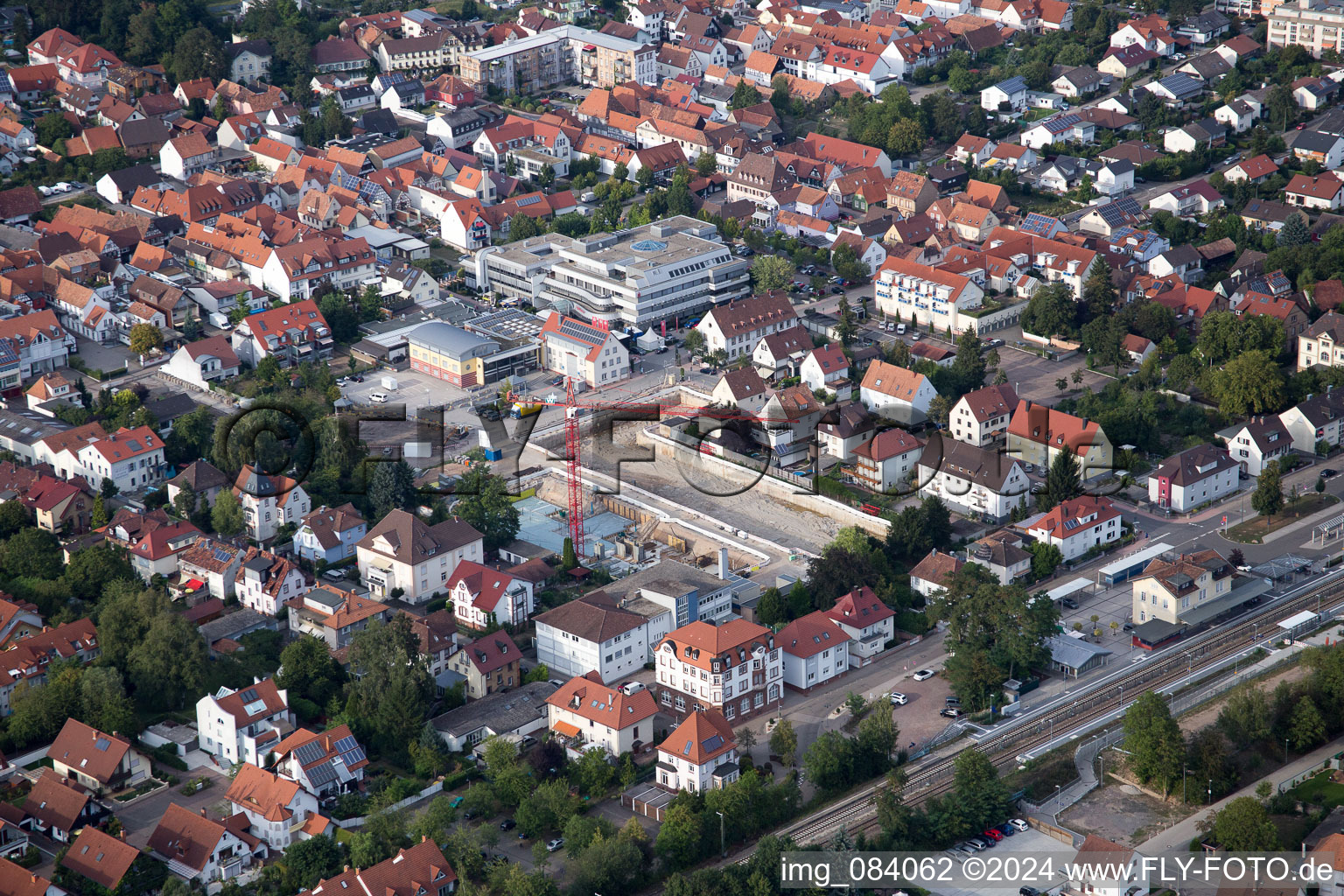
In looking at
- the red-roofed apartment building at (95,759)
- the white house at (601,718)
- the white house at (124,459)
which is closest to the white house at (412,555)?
the white house at (601,718)

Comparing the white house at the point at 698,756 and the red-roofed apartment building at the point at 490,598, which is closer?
the white house at the point at 698,756

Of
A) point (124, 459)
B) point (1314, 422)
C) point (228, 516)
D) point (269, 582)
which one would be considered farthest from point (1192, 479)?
point (124, 459)

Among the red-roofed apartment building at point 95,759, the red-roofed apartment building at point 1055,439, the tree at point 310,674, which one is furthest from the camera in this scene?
the red-roofed apartment building at point 1055,439

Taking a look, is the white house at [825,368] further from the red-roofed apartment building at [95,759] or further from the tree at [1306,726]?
the red-roofed apartment building at [95,759]

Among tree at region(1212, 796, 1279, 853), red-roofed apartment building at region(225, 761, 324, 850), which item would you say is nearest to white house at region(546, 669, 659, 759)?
red-roofed apartment building at region(225, 761, 324, 850)

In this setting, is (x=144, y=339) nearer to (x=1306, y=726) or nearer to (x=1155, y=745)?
(x=1155, y=745)

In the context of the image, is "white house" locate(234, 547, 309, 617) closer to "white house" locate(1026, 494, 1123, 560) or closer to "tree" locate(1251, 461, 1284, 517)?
"white house" locate(1026, 494, 1123, 560)

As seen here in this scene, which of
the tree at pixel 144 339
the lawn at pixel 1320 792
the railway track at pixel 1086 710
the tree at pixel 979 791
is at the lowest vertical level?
the tree at pixel 144 339
